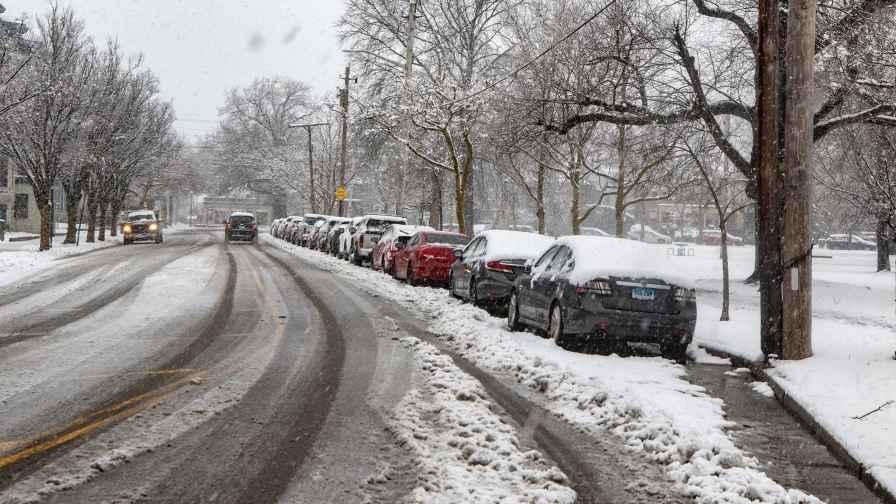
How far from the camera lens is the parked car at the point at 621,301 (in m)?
9.02

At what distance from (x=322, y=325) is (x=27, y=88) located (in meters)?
19.5

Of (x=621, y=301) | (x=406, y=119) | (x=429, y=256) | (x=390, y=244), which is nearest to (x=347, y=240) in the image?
(x=406, y=119)

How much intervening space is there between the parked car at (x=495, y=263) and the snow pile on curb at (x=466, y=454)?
6.22m

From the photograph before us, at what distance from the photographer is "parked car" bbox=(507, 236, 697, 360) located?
902 cm

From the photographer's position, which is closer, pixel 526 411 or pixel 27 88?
pixel 526 411

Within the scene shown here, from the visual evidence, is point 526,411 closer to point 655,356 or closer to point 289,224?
point 655,356

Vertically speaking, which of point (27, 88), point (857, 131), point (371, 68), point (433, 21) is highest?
point (433, 21)

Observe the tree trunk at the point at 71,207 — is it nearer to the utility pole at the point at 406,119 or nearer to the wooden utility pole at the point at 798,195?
the utility pole at the point at 406,119

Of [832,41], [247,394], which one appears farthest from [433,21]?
[247,394]

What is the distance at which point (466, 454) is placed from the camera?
16.3 feet

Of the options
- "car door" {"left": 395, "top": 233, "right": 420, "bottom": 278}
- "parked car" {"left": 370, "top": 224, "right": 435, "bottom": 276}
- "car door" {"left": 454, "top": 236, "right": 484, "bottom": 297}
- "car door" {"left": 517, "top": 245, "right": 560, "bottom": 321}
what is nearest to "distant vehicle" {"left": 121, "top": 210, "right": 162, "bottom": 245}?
"parked car" {"left": 370, "top": 224, "right": 435, "bottom": 276}

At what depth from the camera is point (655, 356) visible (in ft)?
31.6

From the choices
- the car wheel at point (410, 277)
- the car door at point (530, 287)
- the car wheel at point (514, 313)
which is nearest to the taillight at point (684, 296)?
the car door at point (530, 287)

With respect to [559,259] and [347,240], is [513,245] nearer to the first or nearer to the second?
[559,259]
